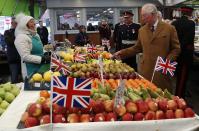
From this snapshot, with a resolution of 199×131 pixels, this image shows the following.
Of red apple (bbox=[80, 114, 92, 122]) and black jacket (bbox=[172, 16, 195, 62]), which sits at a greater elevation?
black jacket (bbox=[172, 16, 195, 62])

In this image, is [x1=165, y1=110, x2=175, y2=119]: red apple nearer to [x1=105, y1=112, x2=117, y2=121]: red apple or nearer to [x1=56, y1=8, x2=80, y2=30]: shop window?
[x1=105, y1=112, x2=117, y2=121]: red apple

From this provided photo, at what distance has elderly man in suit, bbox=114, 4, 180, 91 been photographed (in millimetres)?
4573

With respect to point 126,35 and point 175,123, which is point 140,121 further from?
point 126,35

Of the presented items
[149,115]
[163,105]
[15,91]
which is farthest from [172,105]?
[15,91]

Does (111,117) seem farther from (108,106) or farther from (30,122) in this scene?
(30,122)

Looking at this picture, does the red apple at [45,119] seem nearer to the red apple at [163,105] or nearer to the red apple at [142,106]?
the red apple at [142,106]

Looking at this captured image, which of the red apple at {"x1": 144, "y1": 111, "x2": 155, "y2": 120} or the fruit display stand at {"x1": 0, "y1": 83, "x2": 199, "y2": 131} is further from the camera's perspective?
the red apple at {"x1": 144, "y1": 111, "x2": 155, "y2": 120}

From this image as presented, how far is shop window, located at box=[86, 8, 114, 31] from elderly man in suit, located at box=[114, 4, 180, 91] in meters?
15.5

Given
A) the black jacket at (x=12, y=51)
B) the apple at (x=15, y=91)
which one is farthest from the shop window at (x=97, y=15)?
the apple at (x=15, y=91)

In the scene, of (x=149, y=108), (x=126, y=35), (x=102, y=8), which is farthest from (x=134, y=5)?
(x=149, y=108)

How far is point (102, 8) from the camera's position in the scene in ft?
67.3

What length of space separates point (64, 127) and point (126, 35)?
5.42 meters

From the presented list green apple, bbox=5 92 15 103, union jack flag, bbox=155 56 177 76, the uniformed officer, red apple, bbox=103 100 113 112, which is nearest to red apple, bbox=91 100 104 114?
red apple, bbox=103 100 113 112

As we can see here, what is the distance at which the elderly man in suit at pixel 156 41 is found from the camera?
457 cm
